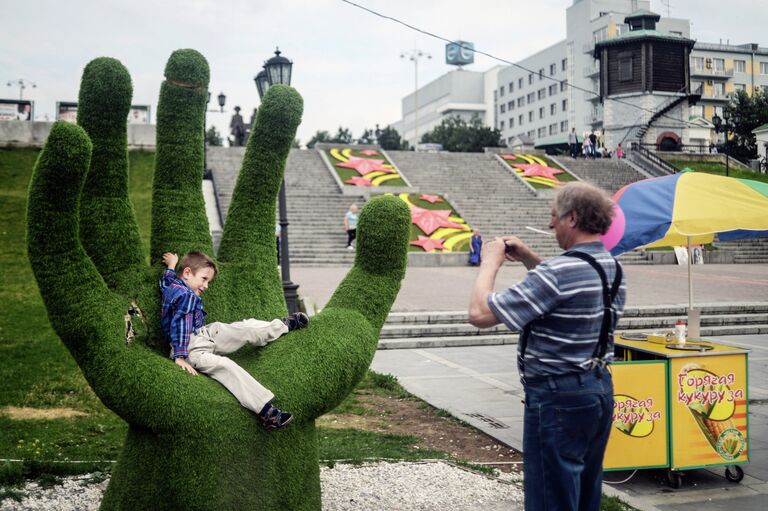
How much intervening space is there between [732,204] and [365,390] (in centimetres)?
442

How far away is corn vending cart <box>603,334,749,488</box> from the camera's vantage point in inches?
205

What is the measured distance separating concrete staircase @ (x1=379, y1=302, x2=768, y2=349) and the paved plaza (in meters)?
0.35

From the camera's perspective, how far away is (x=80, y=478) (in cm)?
503

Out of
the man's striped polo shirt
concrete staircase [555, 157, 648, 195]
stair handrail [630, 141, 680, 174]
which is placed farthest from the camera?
stair handrail [630, 141, 680, 174]

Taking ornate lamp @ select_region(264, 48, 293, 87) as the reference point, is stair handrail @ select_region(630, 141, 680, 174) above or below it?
above

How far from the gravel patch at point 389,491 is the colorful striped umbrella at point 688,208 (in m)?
2.05

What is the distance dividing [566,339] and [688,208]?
3.16m

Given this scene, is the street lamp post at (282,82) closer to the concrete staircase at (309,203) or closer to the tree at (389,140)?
the concrete staircase at (309,203)

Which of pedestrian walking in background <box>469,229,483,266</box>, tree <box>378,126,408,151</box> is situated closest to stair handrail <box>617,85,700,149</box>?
pedestrian walking in background <box>469,229,483,266</box>

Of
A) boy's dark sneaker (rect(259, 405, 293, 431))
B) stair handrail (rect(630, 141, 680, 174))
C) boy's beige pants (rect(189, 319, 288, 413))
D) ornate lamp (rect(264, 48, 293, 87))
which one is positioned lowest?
boy's dark sneaker (rect(259, 405, 293, 431))

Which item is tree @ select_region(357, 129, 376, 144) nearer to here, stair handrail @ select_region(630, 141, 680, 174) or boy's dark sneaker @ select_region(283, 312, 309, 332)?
stair handrail @ select_region(630, 141, 680, 174)

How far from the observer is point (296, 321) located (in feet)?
12.9

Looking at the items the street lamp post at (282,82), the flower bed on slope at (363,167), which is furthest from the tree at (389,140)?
the street lamp post at (282,82)

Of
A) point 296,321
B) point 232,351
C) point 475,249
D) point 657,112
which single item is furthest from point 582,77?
point 232,351
